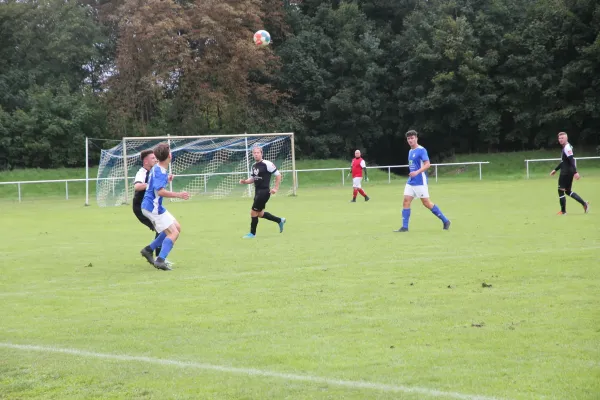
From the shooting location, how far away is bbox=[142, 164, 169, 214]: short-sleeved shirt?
1245cm

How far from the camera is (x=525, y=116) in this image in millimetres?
54250

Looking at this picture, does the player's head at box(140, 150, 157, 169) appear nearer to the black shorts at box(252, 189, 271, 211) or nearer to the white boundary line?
the black shorts at box(252, 189, 271, 211)

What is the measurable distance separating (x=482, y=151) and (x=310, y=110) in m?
12.2

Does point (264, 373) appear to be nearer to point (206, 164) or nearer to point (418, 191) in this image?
point (418, 191)

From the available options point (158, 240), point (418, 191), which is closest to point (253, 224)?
point (418, 191)

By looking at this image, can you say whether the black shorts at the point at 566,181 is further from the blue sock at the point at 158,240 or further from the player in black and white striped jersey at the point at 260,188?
the blue sock at the point at 158,240

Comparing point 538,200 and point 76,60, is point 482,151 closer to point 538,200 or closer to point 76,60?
point 76,60

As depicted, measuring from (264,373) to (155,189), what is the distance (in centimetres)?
670

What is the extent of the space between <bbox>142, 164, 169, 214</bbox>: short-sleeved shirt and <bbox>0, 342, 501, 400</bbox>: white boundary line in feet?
16.9

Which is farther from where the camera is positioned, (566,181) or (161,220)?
(566,181)

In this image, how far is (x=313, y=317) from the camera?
8.25 m

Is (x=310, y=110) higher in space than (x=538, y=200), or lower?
higher

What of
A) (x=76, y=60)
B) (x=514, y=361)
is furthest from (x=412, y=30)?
(x=514, y=361)

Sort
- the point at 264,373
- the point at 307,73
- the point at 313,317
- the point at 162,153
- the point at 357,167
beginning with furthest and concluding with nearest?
the point at 307,73 < the point at 357,167 < the point at 162,153 < the point at 313,317 < the point at 264,373
